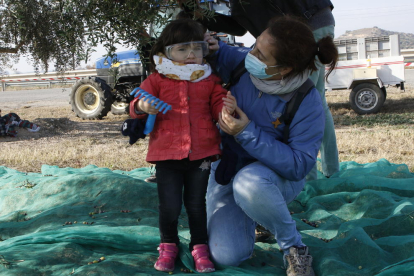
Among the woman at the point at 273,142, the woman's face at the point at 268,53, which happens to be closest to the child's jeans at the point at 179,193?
the woman at the point at 273,142

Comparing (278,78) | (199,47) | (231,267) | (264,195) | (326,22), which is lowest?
(231,267)

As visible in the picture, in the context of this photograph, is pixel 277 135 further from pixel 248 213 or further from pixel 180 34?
pixel 180 34

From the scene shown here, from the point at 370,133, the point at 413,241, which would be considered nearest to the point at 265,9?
the point at 413,241

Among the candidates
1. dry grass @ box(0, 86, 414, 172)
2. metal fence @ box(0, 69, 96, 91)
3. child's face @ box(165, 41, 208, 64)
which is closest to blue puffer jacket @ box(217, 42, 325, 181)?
child's face @ box(165, 41, 208, 64)

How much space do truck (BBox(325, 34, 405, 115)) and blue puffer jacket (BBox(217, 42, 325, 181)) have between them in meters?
7.06

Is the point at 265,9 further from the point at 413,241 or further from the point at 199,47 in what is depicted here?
the point at 413,241

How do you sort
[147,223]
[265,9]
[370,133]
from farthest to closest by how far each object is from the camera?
[370,133], [265,9], [147,223]

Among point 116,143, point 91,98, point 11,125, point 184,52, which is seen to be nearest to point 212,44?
point 184,52

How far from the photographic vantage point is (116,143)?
24.5 ft

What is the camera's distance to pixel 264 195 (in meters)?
2.48

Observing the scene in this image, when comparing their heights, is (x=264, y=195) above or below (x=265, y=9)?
below

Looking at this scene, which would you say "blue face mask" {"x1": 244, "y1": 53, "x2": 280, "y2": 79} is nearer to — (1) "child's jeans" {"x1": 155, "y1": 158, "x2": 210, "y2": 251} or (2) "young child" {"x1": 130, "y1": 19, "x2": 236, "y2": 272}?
(2) "young child" {"x1": 130, "y1": 19, "x2": 236, "y2": 272}

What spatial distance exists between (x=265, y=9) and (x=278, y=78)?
121 cm

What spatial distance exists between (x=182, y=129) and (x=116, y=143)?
5.09m
